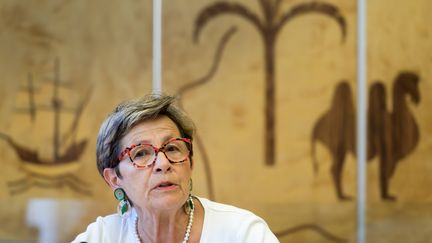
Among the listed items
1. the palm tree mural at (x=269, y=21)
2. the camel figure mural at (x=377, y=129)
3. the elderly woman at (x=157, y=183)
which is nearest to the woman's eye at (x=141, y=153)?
the elderly woman at (x=157, y=183)

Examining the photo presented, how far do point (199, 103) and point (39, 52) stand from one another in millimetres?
979

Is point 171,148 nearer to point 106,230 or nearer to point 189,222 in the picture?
point 189,222

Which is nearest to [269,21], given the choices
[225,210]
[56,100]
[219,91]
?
[219,91]

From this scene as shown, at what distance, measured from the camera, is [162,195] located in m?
1.65

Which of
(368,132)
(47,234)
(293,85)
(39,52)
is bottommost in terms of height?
(47,234)

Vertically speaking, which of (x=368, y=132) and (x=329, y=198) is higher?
(x=368, y=132)

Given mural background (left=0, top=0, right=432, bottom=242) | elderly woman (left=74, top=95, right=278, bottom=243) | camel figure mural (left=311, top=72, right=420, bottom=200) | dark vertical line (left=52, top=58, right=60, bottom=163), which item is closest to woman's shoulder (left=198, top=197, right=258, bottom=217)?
elderly woman (left=74, top=95, right=278, bottom=243)

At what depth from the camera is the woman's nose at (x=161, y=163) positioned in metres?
1.63

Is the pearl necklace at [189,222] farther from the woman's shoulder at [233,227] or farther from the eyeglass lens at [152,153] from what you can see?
the eyeglass lens at [152,153]

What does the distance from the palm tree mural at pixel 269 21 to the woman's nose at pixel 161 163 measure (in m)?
1.48

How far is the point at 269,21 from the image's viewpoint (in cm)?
307

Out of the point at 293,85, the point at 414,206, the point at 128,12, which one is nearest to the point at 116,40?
the point at 128,12

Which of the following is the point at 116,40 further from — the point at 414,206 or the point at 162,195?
the point at 414,206

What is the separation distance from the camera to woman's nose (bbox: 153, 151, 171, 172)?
5.35 ft
